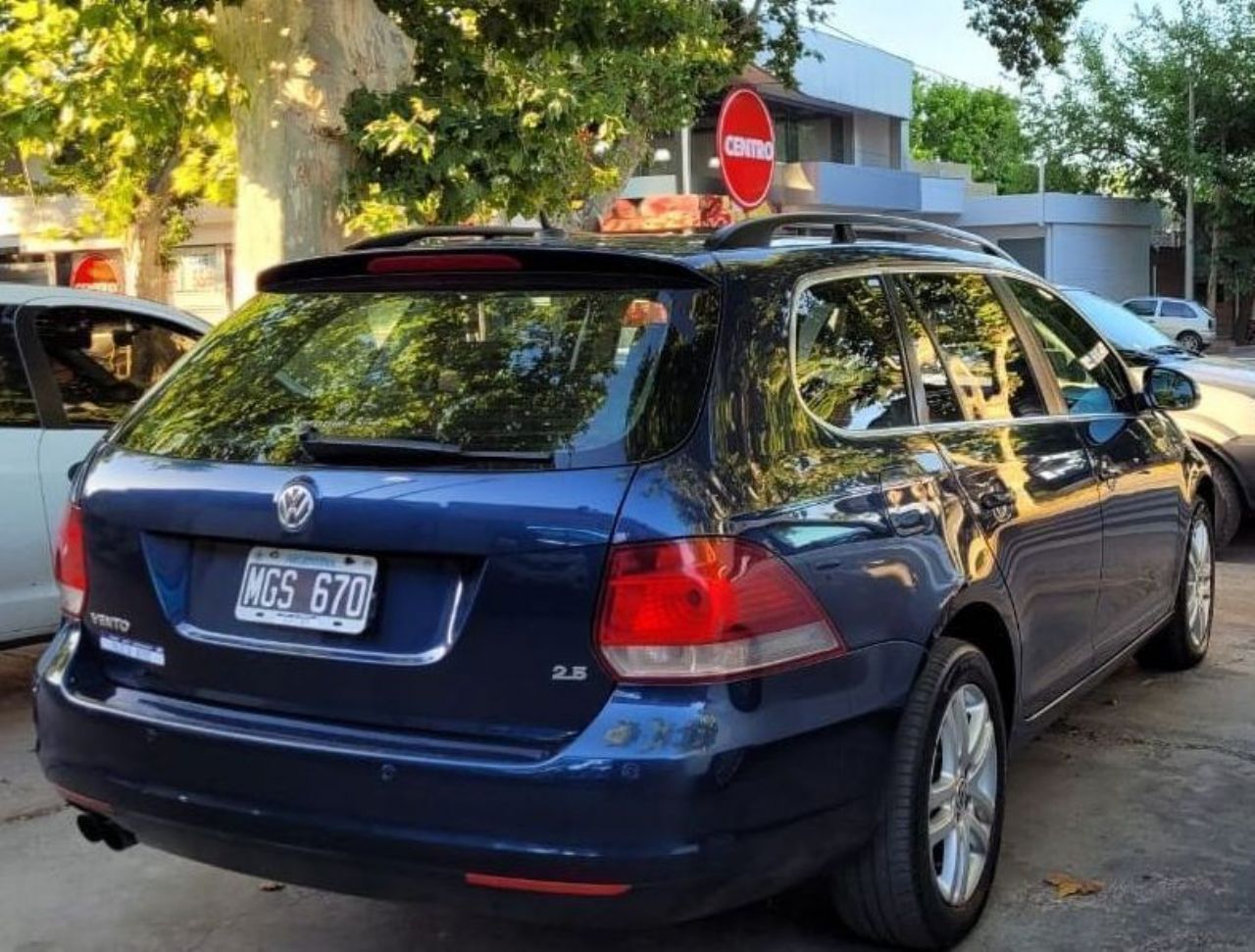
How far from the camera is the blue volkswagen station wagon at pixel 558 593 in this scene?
2.63 metres

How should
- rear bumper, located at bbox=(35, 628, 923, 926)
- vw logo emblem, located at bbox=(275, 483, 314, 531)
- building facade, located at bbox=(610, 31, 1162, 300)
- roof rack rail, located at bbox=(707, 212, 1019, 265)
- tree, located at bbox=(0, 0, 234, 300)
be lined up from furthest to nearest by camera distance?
1. building facade, located at bbox=(610, 31, 1162, 300)
2. tree, located at bbox=(0, 0, 234, 300)
3. roof rack rail, located at bbox=(707, 212, 1019, 265)
4. vw logo emblem, located at bbox=(275, 483, 314, 531)
5. rear bumper, located at bbox=(35, 628, 923, 926)

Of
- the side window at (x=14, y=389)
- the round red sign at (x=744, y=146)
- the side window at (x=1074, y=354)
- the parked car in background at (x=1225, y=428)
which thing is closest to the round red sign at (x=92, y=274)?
the round red sign at (x=744, y=146)

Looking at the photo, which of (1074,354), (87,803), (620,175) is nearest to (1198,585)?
(1074,354)

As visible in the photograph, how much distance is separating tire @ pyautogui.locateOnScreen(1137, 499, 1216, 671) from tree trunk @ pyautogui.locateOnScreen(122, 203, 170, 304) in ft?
43.6

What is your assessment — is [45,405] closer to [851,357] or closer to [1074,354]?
[851,357]

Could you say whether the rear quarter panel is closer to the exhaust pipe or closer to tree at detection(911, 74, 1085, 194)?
the exhaust pipe

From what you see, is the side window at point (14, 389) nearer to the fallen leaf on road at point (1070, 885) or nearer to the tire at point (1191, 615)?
the fallen leaf on road at point (1070, 885)

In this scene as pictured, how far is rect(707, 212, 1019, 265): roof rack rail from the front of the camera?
3.28 metres

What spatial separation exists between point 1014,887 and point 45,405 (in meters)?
3.96

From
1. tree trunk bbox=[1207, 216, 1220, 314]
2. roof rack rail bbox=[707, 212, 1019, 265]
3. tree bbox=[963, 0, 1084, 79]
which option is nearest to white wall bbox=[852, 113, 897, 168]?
tree trunk bbox=[1207, 216, 1220, 314]

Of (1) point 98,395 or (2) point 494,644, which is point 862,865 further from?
(1) point 98,395

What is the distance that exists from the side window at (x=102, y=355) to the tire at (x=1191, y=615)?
4.21 meters

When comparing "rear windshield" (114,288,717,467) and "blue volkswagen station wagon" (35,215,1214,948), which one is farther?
"rear windshield" (114,288,717,467)

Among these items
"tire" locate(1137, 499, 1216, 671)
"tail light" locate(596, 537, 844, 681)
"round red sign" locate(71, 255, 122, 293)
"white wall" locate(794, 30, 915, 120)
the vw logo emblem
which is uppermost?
"white wall" locate(794, 30, 915, 120)
